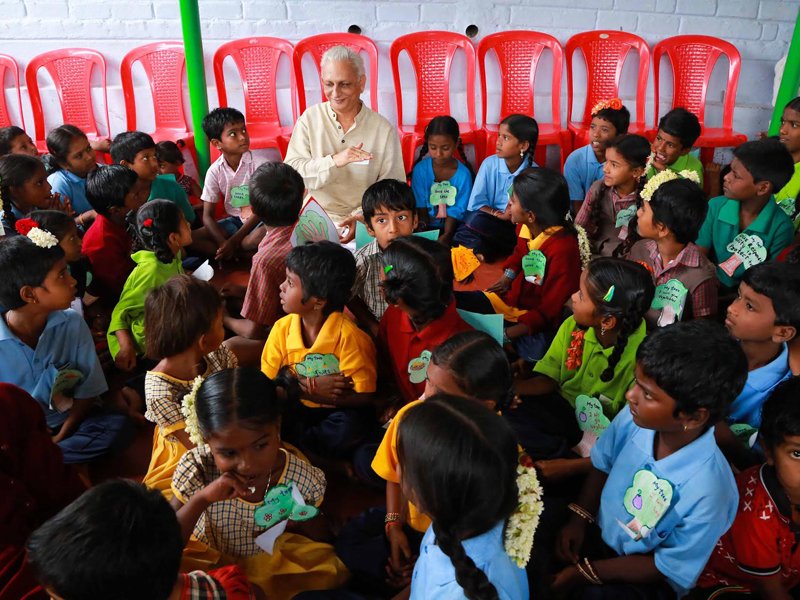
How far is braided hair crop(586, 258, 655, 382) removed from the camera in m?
2.02

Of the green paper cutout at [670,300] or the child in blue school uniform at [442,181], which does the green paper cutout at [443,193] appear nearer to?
the child in blue school uniform at [442,181]

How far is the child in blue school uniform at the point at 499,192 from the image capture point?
145 inches

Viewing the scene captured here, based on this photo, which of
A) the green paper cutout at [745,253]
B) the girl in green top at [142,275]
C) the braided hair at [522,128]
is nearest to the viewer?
the girl in green top at [142,275]

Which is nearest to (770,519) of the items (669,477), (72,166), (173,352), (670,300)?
(669,477)

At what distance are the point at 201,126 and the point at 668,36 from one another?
3305mm

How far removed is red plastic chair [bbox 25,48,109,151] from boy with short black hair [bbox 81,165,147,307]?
6.04 ft

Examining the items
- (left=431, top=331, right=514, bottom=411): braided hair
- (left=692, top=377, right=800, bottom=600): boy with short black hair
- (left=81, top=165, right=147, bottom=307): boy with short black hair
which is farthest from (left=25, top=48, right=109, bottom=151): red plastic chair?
(left=692, top=377, right=800, bottom=600): boy with short black hair

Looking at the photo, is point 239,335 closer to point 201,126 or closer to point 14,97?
point 201,126

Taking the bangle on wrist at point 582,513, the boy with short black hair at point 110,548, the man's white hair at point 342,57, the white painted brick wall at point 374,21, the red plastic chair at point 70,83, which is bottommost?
the bangle on wrist at point 582,513

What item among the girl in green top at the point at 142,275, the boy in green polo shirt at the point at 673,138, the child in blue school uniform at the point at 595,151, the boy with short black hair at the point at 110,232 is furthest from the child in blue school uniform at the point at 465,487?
the child in blue school uniform at the point at 595,151

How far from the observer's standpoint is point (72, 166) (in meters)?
3.47

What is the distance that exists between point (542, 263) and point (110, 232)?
191cm

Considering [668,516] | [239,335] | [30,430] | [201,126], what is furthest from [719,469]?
[201,126]

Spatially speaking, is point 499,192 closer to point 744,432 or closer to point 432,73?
point 432,73
